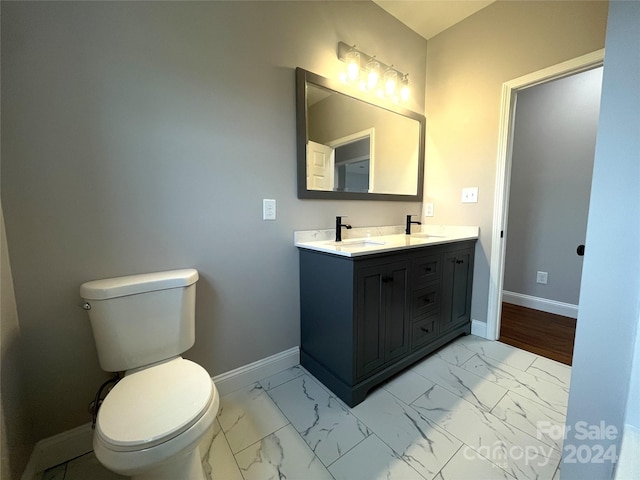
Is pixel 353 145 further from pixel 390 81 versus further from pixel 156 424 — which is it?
pixel 156 424

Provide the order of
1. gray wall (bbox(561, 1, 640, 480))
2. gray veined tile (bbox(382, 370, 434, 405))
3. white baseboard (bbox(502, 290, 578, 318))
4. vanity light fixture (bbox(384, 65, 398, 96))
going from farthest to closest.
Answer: white baseboard (bbox(502, 290, 578, 318)) → vanity light fixture (bbox(384, 65, 398, 96)) → gray veined tile (bbox(382, 370, 434, 405)) → gray wall (bbox(561, 1, 640, 480))

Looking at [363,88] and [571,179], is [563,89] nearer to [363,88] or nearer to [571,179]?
[571,179]

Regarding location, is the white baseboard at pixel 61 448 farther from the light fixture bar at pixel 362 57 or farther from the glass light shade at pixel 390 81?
the glass light shade at pixel 390 81

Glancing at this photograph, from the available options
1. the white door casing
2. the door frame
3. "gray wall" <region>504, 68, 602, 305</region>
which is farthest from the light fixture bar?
"gray wall" <region>504, 68, 602, 305</region>

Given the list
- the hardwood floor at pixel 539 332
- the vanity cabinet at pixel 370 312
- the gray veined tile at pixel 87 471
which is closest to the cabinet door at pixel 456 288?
the vanity cabinet at pixel 370 312

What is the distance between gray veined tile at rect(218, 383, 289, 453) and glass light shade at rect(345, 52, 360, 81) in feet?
7.05

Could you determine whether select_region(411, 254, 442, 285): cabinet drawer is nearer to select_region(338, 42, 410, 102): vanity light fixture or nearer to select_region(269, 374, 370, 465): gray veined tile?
select_region(269, 374, 370, 465): gray veined tile

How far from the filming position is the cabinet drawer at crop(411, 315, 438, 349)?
174 cm

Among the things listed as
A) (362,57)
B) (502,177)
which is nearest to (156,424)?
(362,57)

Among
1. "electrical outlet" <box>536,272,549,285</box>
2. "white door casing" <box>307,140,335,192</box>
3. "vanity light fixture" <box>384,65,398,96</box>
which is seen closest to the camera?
"white door casing" <box>307,140,335,192</box>

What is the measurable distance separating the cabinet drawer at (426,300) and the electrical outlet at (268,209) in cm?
102

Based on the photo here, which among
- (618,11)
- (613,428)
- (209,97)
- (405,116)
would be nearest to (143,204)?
(209,97)

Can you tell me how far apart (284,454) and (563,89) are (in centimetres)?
365

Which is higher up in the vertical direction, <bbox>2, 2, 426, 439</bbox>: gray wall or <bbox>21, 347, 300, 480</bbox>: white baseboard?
<bbox>2, 2, 426, 439</bbox>: gray wall
